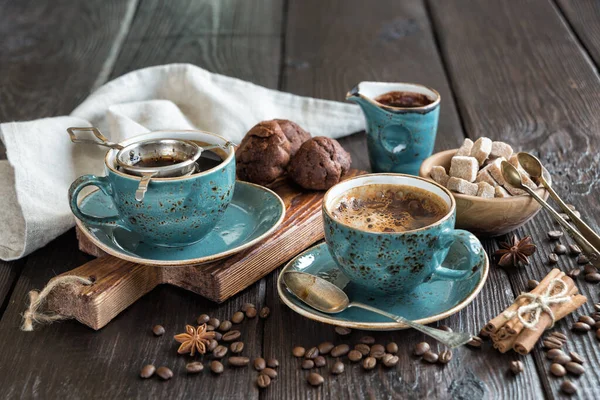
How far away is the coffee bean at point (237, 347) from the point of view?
1.52m

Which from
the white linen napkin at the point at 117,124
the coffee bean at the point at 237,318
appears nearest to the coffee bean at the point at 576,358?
the coffee bean at the point at 237,318

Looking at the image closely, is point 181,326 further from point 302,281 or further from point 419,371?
point 419,371

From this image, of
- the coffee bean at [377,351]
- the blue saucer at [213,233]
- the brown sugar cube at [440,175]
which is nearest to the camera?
the coffee bean at [377,351]

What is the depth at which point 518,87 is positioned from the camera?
9.71 feet

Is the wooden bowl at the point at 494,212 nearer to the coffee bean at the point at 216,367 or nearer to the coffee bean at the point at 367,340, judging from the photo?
the coffee bean at the point at 367,340

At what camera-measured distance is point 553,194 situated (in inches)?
72.9

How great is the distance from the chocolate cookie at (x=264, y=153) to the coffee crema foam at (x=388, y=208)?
19.1 inches

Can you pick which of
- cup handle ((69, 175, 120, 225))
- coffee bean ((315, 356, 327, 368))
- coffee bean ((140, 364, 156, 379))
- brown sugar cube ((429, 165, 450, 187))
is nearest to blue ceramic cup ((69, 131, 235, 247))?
cup handle ((69, 175, 120, 225))

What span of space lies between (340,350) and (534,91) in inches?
71.2

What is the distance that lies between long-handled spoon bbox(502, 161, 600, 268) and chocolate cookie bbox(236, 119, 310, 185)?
0.62 metres

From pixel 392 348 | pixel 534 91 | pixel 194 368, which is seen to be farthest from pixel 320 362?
pixel 534 91

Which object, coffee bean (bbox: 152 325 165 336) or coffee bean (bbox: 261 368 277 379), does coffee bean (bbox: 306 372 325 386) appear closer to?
coffee bean (bbox: 261 368 277 379)

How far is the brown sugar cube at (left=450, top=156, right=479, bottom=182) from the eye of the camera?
193cm

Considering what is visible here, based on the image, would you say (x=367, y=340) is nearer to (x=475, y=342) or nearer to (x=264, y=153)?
(x=475, y=342)
